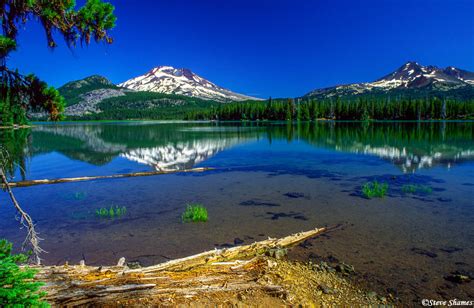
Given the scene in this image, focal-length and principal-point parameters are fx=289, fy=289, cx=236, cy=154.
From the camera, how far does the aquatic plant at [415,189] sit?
1848 cm

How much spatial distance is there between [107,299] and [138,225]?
317 inches

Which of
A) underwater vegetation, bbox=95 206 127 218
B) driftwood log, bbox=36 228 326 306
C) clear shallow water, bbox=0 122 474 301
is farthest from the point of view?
underwater vegetation, bbox=95 206 127 218

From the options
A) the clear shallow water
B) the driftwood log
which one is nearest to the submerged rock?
the clear shallow water

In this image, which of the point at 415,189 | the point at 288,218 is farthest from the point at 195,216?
the point at 415,189

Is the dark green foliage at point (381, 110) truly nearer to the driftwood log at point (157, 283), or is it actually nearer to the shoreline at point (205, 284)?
the shoreline at point (205, 284)

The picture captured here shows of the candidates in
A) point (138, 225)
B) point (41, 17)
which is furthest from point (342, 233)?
point (41, 17)

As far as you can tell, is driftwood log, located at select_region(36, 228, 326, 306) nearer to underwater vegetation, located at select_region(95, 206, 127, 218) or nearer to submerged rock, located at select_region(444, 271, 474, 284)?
submerged rock, located at select_region(444, 271, 474, 284)

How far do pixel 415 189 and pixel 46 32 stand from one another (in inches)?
826

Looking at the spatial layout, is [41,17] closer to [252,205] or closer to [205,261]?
[205,261]

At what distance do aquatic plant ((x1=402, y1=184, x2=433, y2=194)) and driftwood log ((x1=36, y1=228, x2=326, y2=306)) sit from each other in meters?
14.9

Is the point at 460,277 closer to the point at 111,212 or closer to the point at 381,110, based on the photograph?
the point at 111,212

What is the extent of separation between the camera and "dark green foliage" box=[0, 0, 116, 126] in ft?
21.7

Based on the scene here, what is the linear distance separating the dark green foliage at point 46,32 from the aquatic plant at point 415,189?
19089mm

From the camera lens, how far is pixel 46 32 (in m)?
7.18
